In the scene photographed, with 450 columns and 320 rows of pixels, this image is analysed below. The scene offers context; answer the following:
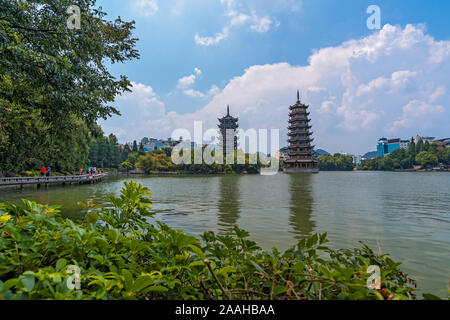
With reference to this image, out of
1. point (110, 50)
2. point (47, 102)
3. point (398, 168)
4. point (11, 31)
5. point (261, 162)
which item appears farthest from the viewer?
point (398, 168)

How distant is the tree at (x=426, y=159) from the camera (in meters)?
65.3

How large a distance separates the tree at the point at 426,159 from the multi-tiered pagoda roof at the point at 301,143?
32.2 meters

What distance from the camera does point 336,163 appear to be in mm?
84250

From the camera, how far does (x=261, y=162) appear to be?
59.1m

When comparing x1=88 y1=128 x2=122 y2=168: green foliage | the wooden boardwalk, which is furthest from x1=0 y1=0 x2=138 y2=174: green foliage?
x1=88 y1=128 x2=122 y2=168: green foliage

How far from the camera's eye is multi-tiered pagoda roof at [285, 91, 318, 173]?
195 ft

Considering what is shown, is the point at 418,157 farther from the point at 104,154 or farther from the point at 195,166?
the point at 104,154

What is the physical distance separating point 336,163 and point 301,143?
31.7 meters

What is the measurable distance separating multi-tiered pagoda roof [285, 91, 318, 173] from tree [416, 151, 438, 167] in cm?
3221

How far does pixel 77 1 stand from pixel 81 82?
1913 millimetres

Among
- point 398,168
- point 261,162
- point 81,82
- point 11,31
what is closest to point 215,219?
point 81,82

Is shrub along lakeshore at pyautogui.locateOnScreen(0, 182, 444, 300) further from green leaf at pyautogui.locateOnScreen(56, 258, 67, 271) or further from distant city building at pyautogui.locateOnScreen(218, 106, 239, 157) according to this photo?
distant city building at pyautogui.locateOnScreen(218, 106, 239, 157)
